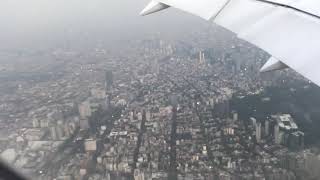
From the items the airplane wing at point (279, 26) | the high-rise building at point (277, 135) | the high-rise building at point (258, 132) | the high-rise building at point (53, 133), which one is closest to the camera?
the airplane wing at point (279, 26)

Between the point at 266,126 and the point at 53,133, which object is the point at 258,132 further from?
the point at 53,133

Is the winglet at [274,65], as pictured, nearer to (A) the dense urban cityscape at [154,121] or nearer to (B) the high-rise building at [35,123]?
(A) the dense urban cityscape at [154,121]

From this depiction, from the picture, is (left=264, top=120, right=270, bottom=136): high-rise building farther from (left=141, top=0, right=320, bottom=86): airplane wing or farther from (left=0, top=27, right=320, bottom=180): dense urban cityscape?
(left=141, top=0, right=320, bottom=86): airplane wing

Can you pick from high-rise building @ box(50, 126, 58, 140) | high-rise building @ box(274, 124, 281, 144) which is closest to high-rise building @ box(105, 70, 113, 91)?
high-rise building @ box(50, 126, 58, 140)

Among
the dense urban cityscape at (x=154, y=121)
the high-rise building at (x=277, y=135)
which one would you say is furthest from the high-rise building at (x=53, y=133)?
the high-rise building at (x=277, y=135)

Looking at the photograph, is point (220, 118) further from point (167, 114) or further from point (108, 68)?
point (108, 68)

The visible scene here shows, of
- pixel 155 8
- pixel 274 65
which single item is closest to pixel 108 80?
pixel 155 8
